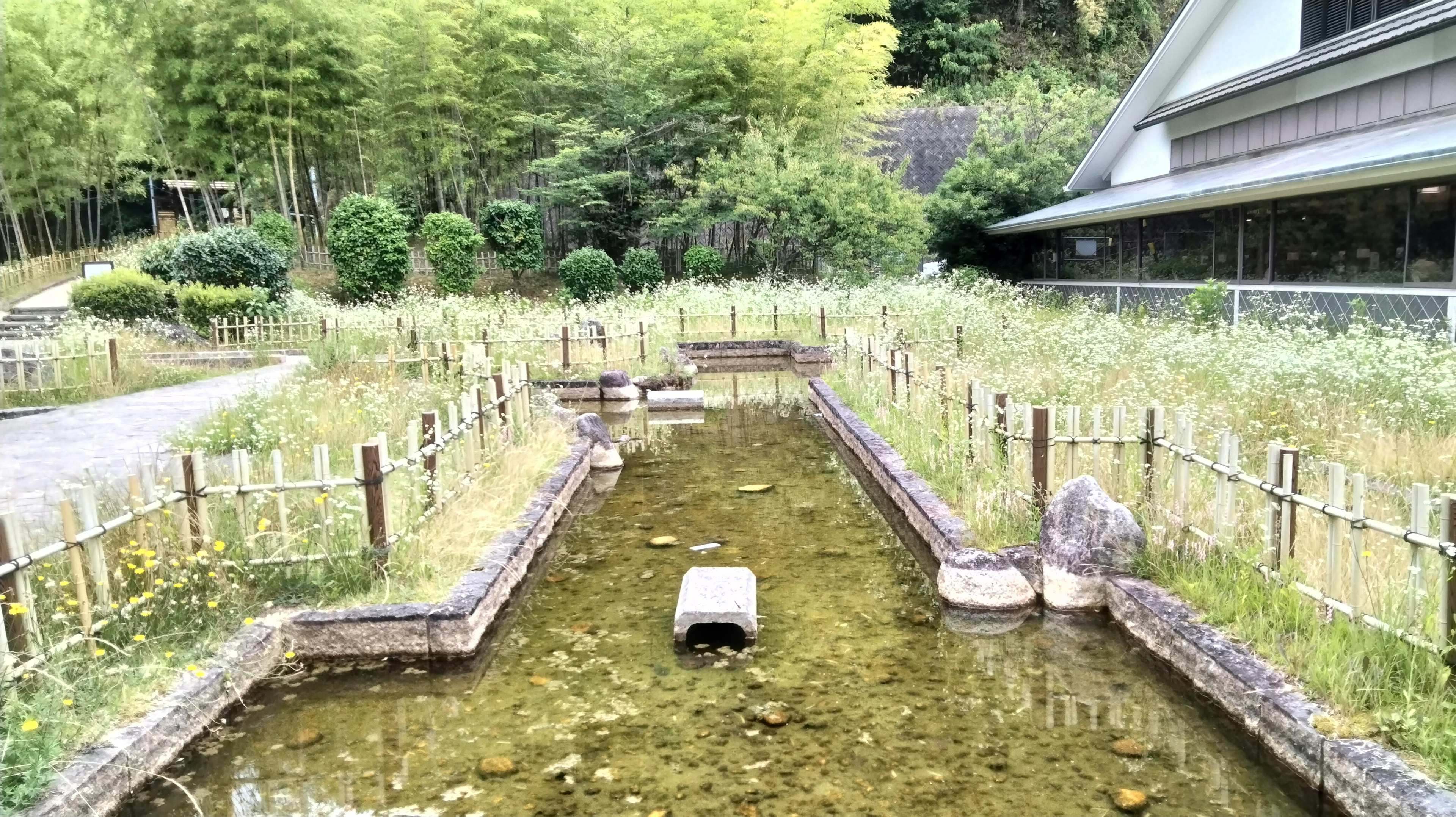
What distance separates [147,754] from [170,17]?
2267 centimetres

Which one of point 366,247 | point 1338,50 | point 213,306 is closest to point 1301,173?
point 1338,50

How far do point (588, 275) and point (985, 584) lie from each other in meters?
17.4

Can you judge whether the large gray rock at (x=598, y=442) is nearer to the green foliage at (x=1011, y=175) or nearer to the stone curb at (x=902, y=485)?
the stone curb at (x=902, y=485)

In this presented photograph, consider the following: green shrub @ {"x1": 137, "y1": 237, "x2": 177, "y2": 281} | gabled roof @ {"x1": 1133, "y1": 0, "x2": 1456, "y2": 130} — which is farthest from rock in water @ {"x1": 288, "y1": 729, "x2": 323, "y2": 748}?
green shrub @ {"x1": 137, "y1": 237, "x2": 177, "y2": 281}

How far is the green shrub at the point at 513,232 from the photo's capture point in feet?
75.6

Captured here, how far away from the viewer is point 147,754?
11.8 ft

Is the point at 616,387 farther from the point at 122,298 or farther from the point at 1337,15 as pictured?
the point at 1337,15

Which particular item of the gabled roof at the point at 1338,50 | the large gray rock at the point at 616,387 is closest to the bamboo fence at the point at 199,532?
the large gray rock at the point at 616,387

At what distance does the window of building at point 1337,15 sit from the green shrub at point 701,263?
13.0 m

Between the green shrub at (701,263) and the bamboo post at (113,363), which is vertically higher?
the green shrub at (701,263)

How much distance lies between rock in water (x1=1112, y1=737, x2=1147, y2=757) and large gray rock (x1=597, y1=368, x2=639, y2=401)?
10.1 metres

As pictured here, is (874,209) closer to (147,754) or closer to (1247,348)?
(1247,348)

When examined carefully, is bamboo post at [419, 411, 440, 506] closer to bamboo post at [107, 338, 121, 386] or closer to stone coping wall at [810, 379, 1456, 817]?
stone coping wall at [810, 379, 1456, 817]

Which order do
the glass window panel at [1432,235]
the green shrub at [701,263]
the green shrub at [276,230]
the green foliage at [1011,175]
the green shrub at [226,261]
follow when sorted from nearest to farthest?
1. the glass window panel at [1432,235]
2. the green shrub at [226,261]
3. the green foliage at [1011,175]
4. the green shrub at [276,230]
5. the green shrub at [701,263]
